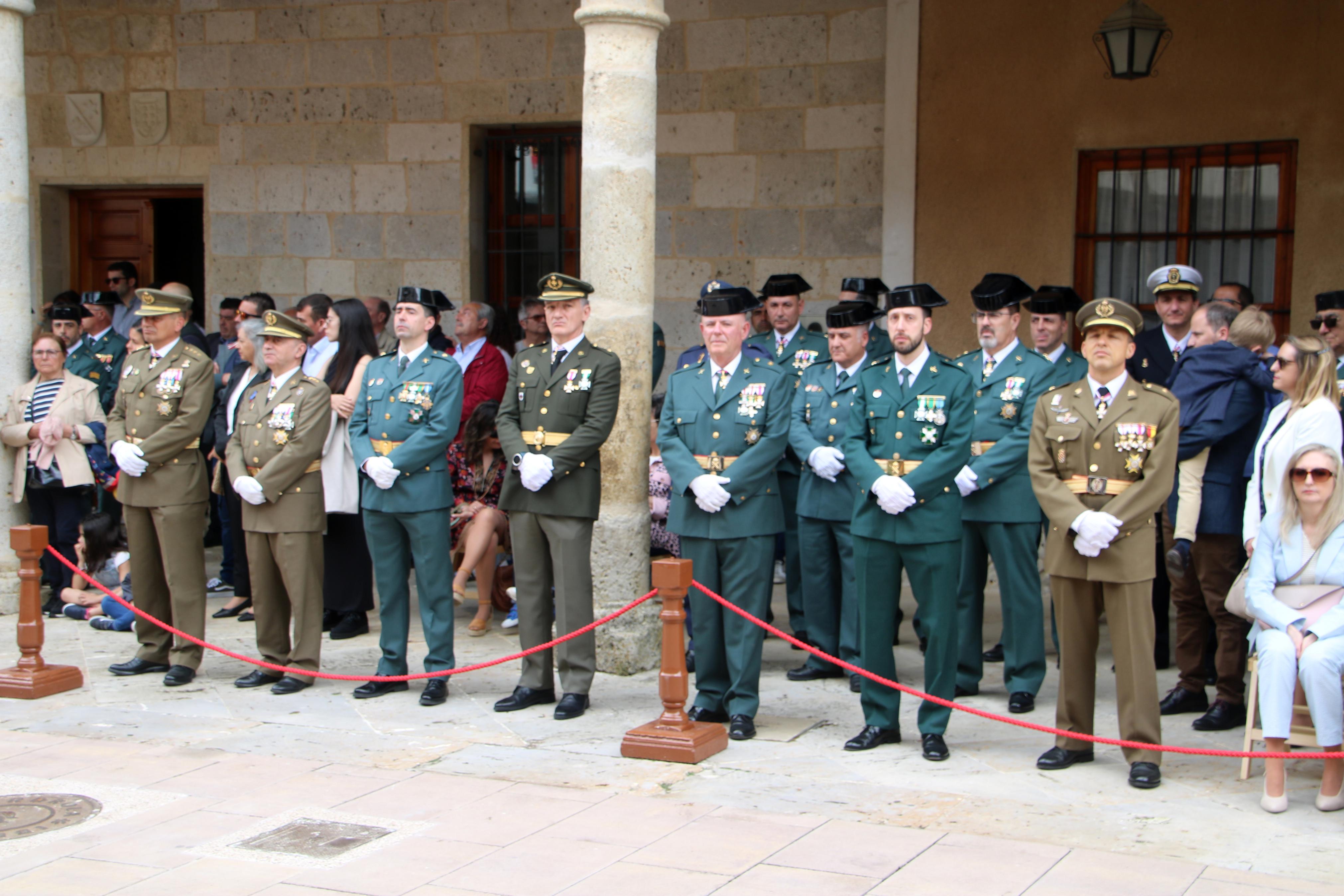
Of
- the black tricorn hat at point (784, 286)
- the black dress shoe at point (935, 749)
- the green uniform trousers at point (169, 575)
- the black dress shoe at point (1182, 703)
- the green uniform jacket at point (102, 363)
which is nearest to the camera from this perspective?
the black dress shoe at point (935, 749)

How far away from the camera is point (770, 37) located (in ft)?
32.8

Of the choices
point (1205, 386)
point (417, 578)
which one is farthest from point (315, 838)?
point (1205, 386)

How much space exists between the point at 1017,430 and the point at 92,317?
6509mm

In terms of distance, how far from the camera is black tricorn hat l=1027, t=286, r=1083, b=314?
6.77 m

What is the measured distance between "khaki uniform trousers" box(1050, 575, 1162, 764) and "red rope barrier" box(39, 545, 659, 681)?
1.51 metres

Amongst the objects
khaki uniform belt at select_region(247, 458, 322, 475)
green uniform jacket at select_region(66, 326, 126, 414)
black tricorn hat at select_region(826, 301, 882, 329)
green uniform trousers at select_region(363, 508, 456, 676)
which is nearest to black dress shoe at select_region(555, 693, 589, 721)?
green uniform trousers at select_region(363, 508, 456, 676)

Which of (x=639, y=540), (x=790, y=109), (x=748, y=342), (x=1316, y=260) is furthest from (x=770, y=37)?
(x=639, y=540)

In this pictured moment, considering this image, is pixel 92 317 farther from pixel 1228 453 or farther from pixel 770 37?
pixel 1228 453

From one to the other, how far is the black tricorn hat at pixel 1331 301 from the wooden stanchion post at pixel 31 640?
5.67 meters

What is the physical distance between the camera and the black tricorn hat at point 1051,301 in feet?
22.2

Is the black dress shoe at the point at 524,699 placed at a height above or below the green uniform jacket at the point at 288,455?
below

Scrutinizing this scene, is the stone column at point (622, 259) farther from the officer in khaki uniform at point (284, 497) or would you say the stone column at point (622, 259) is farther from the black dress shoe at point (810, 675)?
the officer in khaki uniform at point (284, 497)

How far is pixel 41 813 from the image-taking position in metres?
4.68

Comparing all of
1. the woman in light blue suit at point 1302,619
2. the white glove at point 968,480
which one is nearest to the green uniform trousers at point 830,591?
the white glove at point 968,480
